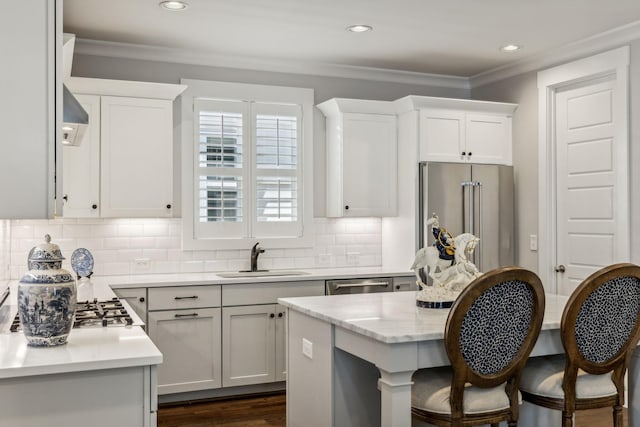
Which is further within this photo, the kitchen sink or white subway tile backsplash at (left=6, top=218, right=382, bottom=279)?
the kitchen sink

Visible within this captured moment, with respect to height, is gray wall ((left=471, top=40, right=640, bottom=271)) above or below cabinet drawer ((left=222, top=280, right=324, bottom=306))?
above

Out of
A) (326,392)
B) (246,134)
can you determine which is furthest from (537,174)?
(326,392)

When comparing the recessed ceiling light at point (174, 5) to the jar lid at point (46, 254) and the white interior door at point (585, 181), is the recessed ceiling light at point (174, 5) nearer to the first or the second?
the jar lid at point (46, 254)

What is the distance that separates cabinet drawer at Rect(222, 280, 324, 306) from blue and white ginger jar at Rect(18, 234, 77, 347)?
8.00ft

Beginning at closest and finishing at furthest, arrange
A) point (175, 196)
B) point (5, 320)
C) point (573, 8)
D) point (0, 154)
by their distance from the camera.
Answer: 1. point (0, 154)
2. point (5, 320)
3. point (573, 8)
4. point (175, 196)

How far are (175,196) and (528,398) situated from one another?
125 inches

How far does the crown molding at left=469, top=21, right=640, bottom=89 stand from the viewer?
4.49 metres

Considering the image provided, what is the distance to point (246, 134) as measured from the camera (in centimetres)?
530

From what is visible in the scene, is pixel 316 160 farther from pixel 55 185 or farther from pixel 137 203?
pixel 55 185

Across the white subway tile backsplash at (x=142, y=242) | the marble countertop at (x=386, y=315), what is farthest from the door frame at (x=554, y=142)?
the white subway tile backsplash at (x=142, y=242)

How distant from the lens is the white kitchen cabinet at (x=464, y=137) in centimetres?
530

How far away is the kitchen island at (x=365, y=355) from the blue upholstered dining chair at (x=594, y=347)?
121 mm

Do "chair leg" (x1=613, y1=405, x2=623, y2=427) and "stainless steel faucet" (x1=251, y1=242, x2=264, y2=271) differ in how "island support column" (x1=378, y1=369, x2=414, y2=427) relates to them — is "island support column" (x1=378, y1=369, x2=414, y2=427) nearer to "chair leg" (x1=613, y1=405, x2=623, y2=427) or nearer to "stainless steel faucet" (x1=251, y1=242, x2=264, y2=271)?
"chair leg" (x1=613, y1=405, x2=623, y2=427)

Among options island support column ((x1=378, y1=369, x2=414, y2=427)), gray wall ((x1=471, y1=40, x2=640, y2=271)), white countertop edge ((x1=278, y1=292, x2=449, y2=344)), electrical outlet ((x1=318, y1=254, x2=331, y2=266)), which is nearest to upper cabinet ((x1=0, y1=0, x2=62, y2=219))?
white countertop edge ((x1=278, y1=292, x2=449, y2=344))
